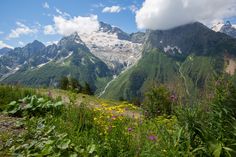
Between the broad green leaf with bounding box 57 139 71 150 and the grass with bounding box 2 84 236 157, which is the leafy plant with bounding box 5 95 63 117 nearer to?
the grass with bounding box 2 84 236 157

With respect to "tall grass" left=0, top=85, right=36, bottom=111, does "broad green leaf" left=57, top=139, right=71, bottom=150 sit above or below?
below

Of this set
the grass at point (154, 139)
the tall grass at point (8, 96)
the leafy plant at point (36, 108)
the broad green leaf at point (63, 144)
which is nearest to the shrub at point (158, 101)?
the leafy plant at point (36, 108)

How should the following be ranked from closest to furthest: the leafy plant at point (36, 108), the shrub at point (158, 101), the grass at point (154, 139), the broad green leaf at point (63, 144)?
1. the grass at point (154, 139)
2. the broad green leaf at point (63, 144)
3. the leafy plant at point (36, 108)
4. the shrub at point (158, 101)

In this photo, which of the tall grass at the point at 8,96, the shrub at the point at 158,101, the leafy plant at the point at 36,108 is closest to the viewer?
the leafy plant at the point at 36,108

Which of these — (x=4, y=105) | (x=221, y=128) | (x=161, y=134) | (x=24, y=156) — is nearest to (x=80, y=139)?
(x=24, y=156)

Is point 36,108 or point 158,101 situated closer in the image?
point 36,108

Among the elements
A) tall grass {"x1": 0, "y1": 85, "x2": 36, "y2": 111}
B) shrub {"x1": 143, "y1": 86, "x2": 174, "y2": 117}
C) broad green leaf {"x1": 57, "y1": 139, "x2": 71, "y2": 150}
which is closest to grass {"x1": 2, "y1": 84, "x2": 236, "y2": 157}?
broad green leaf {"x1": 57, "y1": 139, "x2": 71, "y2": 150}

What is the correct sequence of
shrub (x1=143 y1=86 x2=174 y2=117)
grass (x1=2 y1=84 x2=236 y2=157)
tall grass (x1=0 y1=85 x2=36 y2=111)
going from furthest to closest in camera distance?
shrub (x1=143 y1=86 x2=174 y2=117), tall grass (x1=0 y1=85 x2=36 y2=111), grass (x1=2 y1=84 x2=236 y2=157)

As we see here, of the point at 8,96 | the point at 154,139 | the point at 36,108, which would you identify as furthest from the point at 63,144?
the point at 8,96

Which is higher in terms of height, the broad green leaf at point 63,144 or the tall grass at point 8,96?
the tall grass at point 8,96

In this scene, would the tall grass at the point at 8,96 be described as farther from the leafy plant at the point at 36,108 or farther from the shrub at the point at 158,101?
the shrub at the point at 158,101

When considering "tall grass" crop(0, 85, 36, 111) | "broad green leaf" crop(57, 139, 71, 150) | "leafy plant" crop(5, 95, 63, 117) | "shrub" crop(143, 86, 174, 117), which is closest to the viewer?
"broad green leaf" crop(57, 139, 71, 150)

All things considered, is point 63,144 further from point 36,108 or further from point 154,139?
point 36,108

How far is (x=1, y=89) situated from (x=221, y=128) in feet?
39.9
